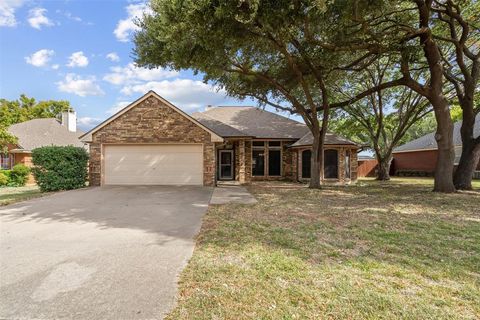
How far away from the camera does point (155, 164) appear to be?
1446 cm

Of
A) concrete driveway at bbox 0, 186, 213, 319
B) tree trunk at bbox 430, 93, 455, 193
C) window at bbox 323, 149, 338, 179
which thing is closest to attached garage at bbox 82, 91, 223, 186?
concrete driveway at bbox 0, 186, 213, 319

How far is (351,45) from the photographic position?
34.3 ft

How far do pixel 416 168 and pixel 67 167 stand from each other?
2989cm

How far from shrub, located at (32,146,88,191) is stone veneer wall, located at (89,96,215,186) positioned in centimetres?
110

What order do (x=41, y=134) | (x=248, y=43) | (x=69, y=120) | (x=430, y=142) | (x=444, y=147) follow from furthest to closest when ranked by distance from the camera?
(x=69, y=120) → (x=430, y=142) → (x=41, y=134) → (x=444, y=147) → (x=248, y=43)

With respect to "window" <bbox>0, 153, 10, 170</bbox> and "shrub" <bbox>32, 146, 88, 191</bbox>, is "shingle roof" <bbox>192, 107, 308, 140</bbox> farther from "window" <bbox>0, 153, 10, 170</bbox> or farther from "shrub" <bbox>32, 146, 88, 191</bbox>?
"window" <bbox>0, 153, 10, 170</bbox>

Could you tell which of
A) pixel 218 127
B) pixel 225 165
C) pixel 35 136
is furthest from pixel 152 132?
pixel 35 136

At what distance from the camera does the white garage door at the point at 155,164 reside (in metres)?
14.4

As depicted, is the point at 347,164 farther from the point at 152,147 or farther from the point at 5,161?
the point at 5,161

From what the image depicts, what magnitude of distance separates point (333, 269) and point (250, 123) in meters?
17.1

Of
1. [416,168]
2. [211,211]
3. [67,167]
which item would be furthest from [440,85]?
[416,168]

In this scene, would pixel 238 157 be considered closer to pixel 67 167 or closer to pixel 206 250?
pixel 67 167

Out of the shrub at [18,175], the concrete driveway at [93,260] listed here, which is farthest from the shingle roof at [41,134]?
the concrete driveway at [93,260]

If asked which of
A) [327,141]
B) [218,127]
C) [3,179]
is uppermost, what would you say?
[218,127]
